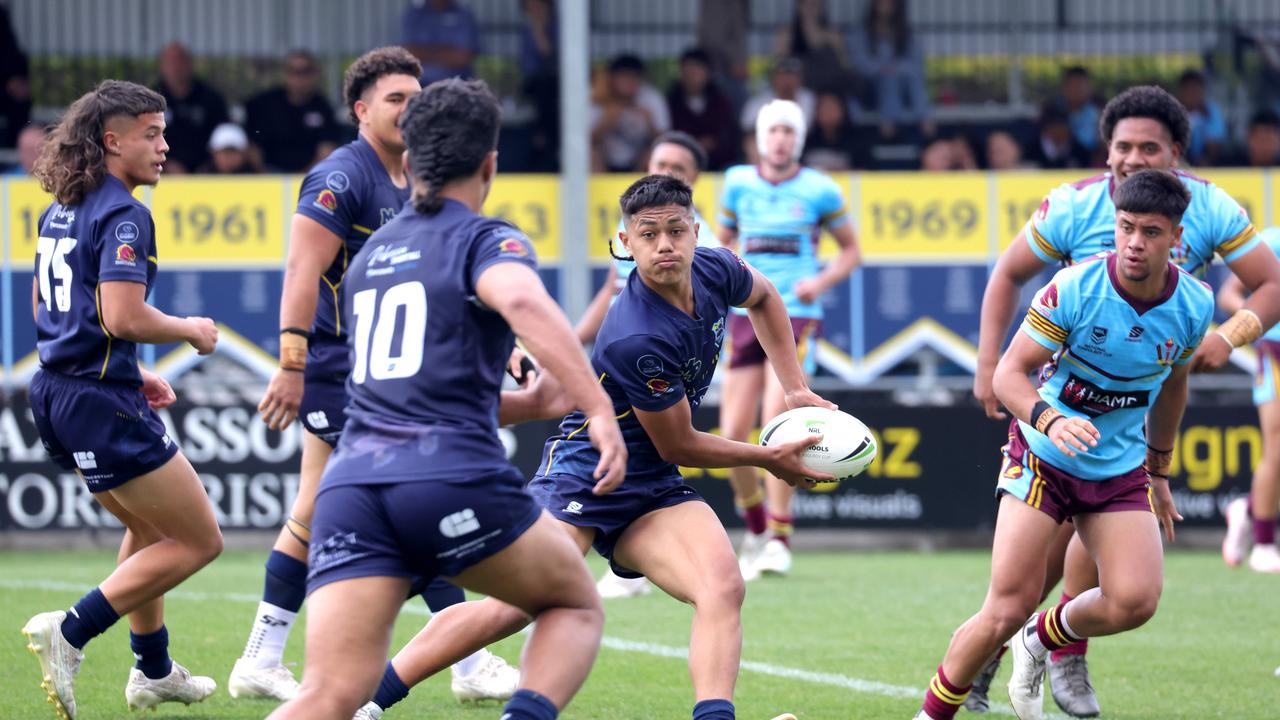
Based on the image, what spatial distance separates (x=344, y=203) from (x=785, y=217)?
478 cm

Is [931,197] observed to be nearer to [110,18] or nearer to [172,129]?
[172,129]

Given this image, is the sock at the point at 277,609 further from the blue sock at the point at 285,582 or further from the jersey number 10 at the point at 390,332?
the jersey number 10 at the point at 390,332

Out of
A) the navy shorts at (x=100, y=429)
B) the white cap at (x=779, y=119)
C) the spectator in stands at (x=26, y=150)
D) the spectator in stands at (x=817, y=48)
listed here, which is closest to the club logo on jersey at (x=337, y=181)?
the navy shorts at (x=100, y=429)

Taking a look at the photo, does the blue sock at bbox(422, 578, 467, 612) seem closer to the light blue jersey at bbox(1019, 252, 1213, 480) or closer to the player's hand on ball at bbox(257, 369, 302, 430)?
the player's hand on ball at bbox(257, 369, 302, 430)

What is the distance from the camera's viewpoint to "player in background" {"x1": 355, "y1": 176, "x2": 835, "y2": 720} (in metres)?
5.19

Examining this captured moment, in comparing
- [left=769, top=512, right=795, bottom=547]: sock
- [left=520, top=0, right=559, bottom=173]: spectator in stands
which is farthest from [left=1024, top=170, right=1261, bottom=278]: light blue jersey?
[left=520, top=0, right=559, bottom=173]: spectator in stands

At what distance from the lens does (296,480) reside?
39.0ft

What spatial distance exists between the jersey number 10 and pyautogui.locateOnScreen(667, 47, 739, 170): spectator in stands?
36.1 feet

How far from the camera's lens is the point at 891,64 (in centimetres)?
1580

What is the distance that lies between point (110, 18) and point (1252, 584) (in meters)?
11.1

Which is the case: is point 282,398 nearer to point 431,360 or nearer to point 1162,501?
point 431,360

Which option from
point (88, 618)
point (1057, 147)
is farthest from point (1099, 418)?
point (1057, 147)

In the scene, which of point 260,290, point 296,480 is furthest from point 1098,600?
point 260,290

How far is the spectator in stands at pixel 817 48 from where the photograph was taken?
1568 centimetres
